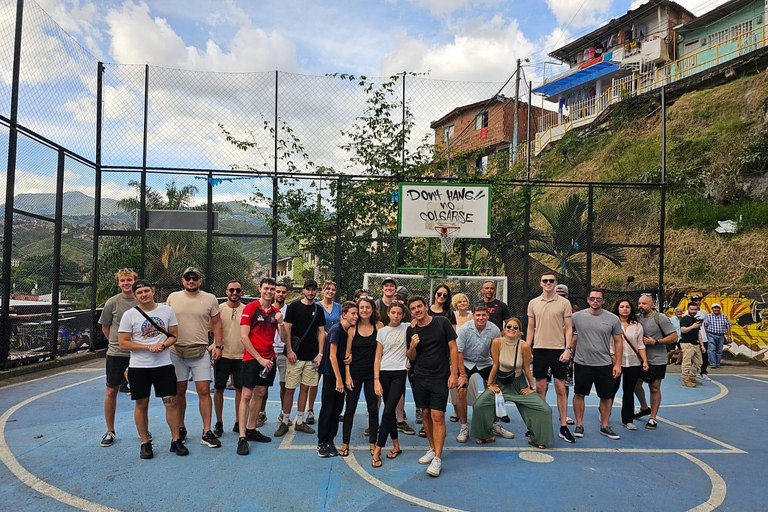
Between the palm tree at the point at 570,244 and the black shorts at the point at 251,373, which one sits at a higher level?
the palm tree at the point at 570,244

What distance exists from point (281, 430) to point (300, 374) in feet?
2.24

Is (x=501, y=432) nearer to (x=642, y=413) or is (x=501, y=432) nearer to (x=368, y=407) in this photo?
(x=368, y=407)

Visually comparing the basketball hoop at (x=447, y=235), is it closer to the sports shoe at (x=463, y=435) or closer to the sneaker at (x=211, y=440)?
the sports shoe at (x=463, y=435)

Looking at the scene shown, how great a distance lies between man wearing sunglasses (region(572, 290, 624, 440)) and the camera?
6.06 meters

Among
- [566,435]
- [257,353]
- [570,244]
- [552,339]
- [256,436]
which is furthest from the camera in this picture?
[570,244]

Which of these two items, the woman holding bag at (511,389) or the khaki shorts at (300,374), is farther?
the khaki shorts at (300,374)

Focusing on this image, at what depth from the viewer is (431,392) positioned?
500cm

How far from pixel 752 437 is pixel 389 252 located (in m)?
6.67

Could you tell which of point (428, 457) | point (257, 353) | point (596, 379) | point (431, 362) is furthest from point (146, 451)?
point (596, 379)

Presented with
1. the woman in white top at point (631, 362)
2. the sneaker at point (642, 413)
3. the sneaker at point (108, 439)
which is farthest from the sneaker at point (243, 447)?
the sneaker at point (642, 413)

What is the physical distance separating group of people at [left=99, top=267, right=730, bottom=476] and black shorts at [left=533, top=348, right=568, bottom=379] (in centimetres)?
1

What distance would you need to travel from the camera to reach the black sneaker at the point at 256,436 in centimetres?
559

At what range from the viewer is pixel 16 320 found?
872 cm

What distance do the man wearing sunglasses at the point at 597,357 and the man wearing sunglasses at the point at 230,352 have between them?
409 centimetres
